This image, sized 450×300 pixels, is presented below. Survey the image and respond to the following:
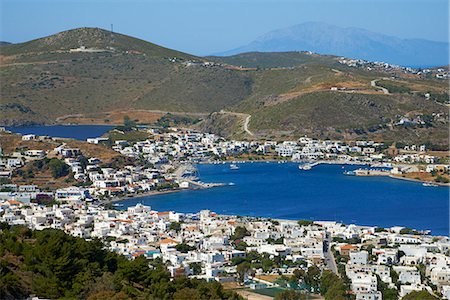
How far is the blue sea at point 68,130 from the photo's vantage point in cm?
3947

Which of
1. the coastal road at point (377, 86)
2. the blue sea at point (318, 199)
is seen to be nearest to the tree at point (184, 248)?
the blue sea at point (318, 199)

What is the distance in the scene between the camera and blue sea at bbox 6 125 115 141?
129 ft

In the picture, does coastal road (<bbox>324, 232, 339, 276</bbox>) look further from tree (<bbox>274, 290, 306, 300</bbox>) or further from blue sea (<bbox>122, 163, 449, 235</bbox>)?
tree (<bbox>274, 290, 306, 300</bbox>)

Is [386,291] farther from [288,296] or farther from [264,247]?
[264,247]

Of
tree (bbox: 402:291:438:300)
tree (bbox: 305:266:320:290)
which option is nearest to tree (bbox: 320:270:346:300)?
tree (bbox: 305:266:320:290)

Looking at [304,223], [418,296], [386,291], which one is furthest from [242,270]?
[304,223]

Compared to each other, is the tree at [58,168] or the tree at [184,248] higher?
the tree at [58,168]

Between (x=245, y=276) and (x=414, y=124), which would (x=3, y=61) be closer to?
(x=414, y=124)

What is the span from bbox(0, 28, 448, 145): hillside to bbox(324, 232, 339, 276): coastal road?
18461 millimetres

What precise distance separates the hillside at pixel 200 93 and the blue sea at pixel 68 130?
1481 mm

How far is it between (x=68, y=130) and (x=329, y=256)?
1026 inches

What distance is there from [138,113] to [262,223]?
87.5ft

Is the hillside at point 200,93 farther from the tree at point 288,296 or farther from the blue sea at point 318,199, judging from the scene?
the tree at point 288,296

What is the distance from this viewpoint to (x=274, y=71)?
2098 inches
